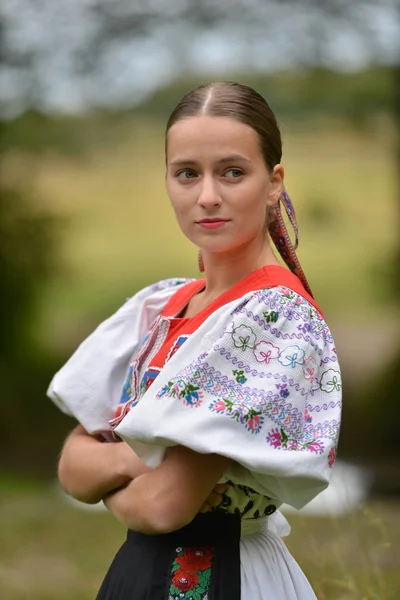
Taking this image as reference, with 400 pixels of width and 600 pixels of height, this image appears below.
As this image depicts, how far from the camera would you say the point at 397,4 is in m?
5.07

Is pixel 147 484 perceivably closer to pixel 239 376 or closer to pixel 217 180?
pixel 239 376

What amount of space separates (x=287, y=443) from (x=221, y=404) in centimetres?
11

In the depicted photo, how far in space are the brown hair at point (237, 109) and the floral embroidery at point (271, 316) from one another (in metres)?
0.25

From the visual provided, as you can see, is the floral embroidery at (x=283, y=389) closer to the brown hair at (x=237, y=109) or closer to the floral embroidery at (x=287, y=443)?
the floral embroidery at (x=287, y=443)

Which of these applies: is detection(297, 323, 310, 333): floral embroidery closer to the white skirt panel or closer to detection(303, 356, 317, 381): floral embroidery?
detection(303, 356, 317, 381): floral embroidery

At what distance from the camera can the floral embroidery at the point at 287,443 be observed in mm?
1292

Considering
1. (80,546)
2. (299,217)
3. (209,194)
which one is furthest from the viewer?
(299,217)

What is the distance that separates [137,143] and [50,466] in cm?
204

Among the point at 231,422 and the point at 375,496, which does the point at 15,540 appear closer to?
the point at 375,496

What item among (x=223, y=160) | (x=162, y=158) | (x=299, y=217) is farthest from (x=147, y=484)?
(x=162, y=158)

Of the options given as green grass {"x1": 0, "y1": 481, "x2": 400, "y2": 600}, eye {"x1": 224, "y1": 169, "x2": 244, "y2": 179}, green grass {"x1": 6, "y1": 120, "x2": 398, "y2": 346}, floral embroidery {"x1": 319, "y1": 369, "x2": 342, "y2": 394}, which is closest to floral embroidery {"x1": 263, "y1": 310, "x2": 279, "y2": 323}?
floral embroidery {"x1": 319, "y1": 369, "x2": 342, "y2": 394}

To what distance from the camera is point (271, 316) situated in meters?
1.36

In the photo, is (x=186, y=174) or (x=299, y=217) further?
(x=299, y=217)

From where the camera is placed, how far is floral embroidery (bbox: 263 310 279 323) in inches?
53.6
